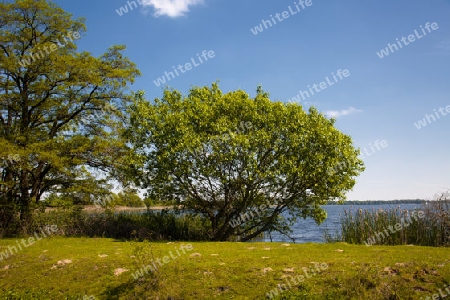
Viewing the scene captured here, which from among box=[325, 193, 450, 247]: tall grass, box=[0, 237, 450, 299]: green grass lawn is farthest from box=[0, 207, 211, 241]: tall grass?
box=[325, 193, 450, 247]: tall grass

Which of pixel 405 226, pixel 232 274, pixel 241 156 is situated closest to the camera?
pixel 232 274

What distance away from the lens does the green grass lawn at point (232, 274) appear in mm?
11367

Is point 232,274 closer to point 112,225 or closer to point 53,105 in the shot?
point 112,225

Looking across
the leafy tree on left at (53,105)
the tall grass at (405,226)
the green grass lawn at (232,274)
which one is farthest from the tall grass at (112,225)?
the tall grass at (405,226)

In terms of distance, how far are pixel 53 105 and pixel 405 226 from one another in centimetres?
2629

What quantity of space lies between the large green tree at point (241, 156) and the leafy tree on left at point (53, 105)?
4971 mm

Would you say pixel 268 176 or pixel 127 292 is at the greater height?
pixel 268 176

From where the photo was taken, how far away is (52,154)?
23.8 metres

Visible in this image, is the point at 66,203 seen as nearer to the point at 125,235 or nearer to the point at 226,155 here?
the point at 125,235

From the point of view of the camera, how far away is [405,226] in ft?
65.5

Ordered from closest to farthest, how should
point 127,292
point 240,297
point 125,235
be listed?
point 240,297, point 127,292, point 125,235

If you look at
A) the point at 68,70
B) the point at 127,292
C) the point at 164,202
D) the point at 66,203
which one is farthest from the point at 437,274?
the point at 68,70

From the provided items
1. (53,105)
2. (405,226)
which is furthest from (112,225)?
(405,226)

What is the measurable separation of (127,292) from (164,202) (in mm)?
13535
